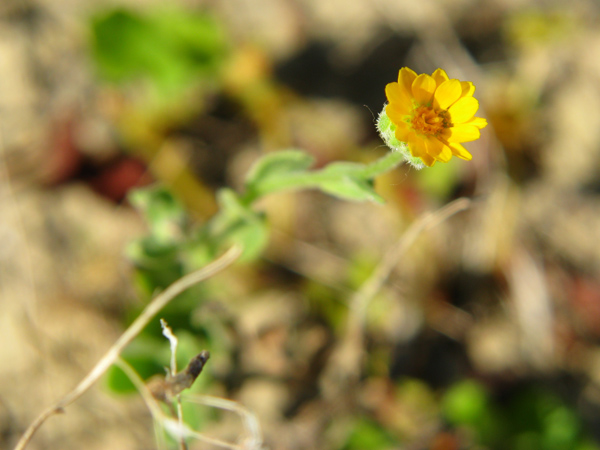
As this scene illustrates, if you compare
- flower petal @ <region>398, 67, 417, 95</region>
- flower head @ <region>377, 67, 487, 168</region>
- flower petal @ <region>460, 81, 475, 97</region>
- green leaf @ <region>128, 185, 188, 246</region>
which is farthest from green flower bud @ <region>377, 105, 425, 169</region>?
green leaf @ <region>128, 185, 188, 246</region>

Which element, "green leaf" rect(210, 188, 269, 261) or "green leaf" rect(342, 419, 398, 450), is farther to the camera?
"green leaf" rect(342, 419, 398, 450)

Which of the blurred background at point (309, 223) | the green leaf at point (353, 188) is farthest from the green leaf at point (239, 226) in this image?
the green leaf at point (353, 188)

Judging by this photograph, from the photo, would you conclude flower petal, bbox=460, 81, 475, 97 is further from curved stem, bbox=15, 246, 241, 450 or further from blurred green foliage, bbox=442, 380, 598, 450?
blurred green foliage, bbox=442, 380, 598, 450

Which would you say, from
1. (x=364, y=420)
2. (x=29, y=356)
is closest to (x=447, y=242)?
(x=364, y=420)

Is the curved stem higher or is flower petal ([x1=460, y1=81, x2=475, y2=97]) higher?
flower petal ([x1=460, y1=81, x2=475, y2=97])

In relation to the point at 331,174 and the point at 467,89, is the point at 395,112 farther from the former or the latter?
the point at 331,174

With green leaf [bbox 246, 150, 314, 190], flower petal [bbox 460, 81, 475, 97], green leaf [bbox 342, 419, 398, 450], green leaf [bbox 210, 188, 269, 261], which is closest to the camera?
flower petal [bbox 460, 81, 475, 97]

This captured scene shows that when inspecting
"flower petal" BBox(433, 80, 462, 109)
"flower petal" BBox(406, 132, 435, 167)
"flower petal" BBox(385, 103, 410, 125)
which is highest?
"flower petal" BBox(433, 80, 462, 109)
